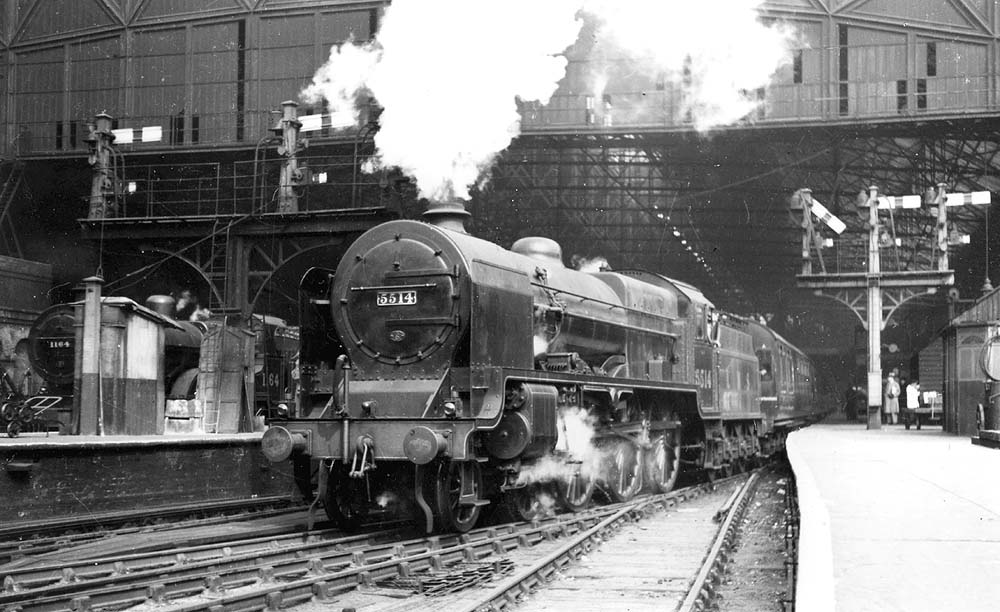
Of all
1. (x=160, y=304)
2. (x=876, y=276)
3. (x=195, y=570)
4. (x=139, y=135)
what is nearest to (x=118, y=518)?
(x=195, y=570)

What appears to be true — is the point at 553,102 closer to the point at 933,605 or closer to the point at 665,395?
the point at 665,395

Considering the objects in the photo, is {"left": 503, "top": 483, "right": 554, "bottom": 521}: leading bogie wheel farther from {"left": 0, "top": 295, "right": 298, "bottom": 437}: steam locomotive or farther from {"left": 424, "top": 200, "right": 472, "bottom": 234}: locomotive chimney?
{"left": 0, "top": 295, "right": 298, "bottom": 437}: steam locomotive

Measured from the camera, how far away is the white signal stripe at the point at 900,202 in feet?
79.9

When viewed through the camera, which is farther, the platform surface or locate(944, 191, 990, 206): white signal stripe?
locate(944, 191, 990, 206): white signal stripe

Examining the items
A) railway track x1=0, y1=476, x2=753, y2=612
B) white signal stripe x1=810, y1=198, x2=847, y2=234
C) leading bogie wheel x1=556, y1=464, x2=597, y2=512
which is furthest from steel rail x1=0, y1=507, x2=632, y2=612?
white signal stripe x1=810, y1=198, x2=847, y2=234

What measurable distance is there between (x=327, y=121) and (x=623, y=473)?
14.8m

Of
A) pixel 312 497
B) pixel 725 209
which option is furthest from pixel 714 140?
pixel 312 497

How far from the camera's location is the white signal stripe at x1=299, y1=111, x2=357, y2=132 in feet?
75.1

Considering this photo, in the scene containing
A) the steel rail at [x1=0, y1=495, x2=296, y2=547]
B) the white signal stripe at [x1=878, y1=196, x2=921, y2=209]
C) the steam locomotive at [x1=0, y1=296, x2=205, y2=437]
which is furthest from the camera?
the white signal stripe at [x1=878, y1=196, x2=921, y2=209]

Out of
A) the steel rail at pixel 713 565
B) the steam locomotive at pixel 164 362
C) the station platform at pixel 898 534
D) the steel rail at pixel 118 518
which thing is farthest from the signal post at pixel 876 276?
the steel rail at pixel 118 518

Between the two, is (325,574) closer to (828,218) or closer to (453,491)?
(453,491)

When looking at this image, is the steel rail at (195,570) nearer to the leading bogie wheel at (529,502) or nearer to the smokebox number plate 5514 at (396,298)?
the leading bogie wheel at (529,502)

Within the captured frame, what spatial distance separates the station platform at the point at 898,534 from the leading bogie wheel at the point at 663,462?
5.58ft

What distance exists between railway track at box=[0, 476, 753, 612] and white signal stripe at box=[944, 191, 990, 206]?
17.8m
